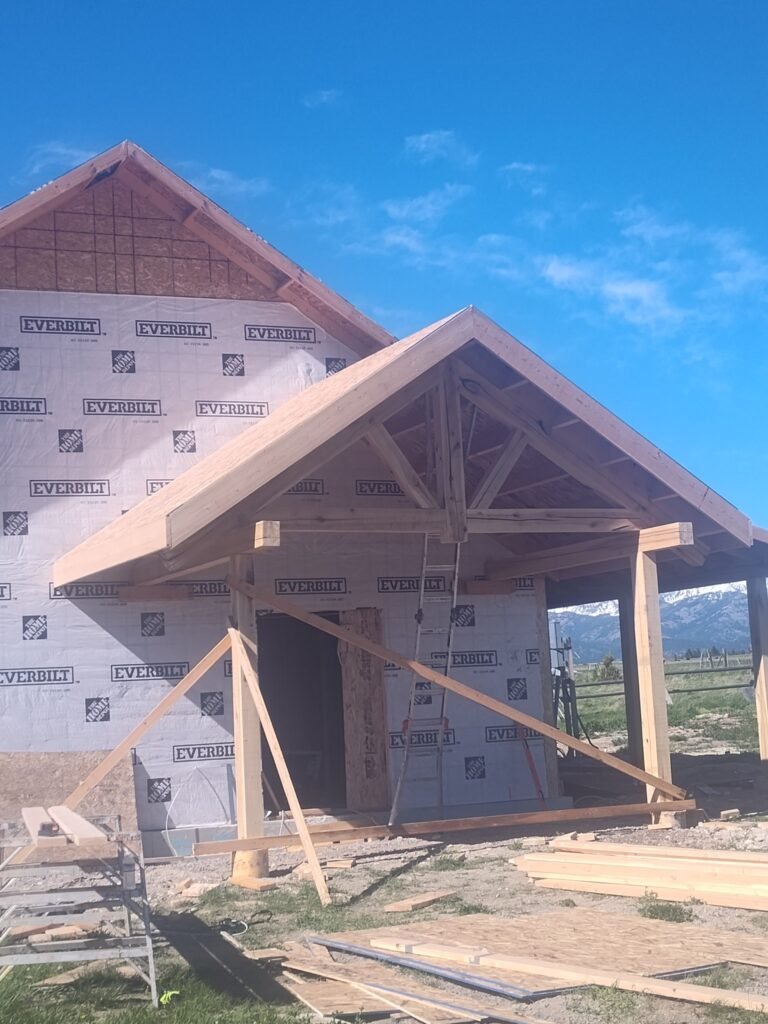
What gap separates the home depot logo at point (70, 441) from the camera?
1286 centimetres

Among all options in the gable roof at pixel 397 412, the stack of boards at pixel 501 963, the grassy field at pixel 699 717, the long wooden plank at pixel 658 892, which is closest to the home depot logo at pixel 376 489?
the gable roof at pixel 397 412

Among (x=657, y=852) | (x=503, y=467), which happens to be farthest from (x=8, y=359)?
(x=657, y=852)

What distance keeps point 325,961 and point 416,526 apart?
4.77 m

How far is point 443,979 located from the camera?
6332 millimetres

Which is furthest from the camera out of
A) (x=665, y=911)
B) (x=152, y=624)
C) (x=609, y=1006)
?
(x=152, y=624)

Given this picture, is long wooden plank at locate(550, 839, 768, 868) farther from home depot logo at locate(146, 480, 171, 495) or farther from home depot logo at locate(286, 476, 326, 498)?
home depot logo at locate(146, 480, 171, 495)

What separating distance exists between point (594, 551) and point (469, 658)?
2274 millimetres

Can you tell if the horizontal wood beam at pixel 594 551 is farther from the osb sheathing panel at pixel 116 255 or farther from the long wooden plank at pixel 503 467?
the osb sheathing panel at pixel 116 255

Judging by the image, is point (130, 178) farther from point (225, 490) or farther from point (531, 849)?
point (531, 849)

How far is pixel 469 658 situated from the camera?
45.8ft

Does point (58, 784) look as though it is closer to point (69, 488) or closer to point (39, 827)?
point (69, 488)

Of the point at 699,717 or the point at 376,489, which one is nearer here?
the point at 376,489

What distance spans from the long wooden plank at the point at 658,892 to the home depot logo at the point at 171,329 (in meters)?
7.33

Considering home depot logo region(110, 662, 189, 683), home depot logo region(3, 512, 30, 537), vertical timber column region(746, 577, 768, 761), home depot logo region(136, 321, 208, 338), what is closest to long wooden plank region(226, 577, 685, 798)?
home depot logo region(110, 662, 189, 683)
